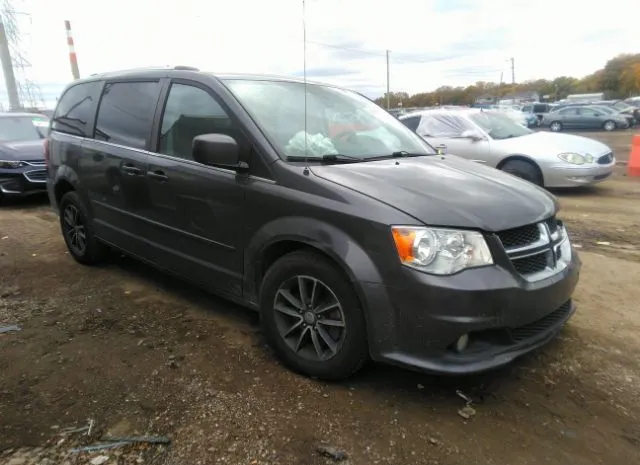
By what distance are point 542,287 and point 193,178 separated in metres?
2.26

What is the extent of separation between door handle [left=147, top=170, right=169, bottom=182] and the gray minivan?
1 cm

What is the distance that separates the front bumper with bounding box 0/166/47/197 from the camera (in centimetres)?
837

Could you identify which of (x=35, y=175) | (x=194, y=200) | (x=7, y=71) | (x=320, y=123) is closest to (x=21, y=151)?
(x=35, y=175)

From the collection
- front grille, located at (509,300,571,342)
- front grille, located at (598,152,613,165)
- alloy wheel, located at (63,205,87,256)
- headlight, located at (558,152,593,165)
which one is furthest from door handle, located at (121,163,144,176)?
front grille, located at (598,152,613,165)

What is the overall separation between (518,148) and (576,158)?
3.04 feet

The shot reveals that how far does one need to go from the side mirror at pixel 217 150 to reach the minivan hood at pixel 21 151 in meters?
6.88

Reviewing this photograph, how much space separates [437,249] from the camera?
2.47 metres

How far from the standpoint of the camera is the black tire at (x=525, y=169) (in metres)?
8.36

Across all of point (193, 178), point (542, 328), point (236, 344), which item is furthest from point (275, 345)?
point (542, 328)

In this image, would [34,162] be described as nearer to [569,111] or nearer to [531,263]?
[531,263]

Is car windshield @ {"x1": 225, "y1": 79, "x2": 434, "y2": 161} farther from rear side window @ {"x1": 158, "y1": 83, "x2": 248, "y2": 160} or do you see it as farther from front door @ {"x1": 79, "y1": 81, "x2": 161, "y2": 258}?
front door @ {"x1": 79, "y1": 81, "x2": 161, "y2": 258}

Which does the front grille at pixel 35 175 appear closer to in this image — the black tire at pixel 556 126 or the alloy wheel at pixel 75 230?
the alloy wheel at pixel 75 230

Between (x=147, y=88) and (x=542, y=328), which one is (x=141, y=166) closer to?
(x=147, y=88)

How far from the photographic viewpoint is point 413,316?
247 cm
